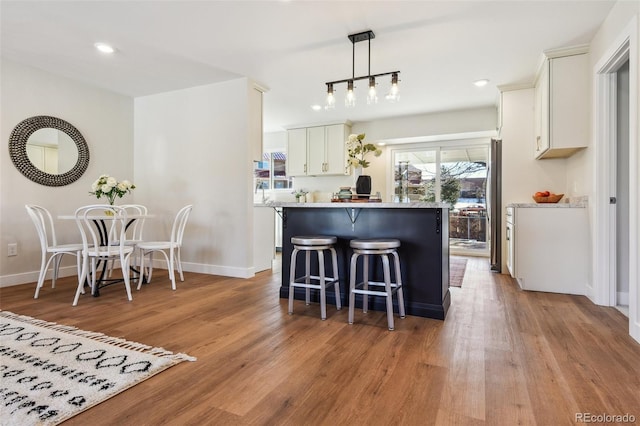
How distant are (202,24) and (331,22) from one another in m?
1.11

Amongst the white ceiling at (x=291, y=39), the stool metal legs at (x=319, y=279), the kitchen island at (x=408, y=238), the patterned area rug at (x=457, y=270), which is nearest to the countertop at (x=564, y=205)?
the patterned area rug at (x=457, y=270)

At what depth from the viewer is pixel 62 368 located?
1.75 meters

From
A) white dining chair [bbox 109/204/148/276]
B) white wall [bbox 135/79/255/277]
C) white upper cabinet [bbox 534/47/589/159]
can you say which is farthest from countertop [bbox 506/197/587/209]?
white dining chair [bbox 109/204/148/276]

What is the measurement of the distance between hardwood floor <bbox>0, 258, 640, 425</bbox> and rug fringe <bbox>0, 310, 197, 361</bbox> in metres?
0.07

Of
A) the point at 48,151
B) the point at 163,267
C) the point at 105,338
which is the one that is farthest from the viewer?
the point at 163,267

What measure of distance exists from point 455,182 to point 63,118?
603cm

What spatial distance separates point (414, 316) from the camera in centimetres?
265

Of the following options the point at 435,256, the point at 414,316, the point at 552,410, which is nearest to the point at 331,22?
the point at 435,256

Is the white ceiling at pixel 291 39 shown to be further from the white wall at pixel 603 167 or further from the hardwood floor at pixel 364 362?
the hardwood floor at pixel 364 362

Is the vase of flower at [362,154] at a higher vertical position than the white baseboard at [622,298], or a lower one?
higher

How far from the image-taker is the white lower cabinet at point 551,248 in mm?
3283

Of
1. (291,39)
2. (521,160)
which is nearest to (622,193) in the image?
(521,160)

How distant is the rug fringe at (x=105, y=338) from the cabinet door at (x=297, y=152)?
454 centimetres

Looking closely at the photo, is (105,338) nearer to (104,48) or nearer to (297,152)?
(104,48)
